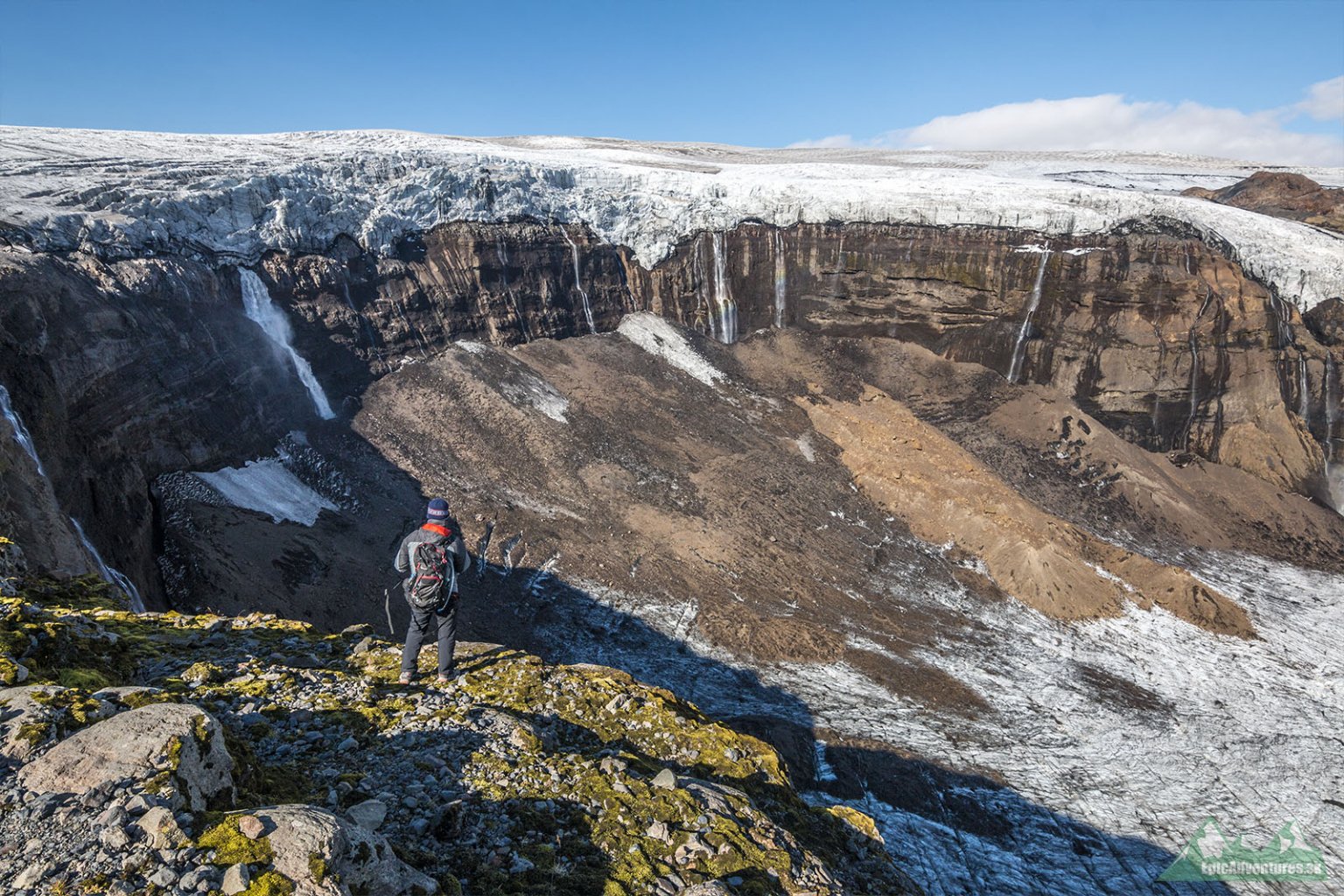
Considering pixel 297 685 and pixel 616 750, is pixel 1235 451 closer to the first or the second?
pixel 616 750

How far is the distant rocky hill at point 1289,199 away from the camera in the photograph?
29.5m

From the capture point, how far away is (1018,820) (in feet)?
37.9

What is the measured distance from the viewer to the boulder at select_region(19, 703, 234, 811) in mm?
3482

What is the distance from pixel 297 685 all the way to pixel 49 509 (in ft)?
24.5

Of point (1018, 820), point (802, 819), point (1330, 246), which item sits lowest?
point (1018, 820)

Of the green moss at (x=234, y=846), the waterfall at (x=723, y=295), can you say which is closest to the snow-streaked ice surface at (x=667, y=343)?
the waterfall at (x=723, y=295)

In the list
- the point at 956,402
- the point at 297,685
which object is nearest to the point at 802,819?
the point at 297,685

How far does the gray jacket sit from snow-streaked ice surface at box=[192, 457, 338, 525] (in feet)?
39.8

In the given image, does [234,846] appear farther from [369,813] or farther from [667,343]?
[667,343]

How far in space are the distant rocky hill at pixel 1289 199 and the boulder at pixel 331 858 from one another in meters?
37.9

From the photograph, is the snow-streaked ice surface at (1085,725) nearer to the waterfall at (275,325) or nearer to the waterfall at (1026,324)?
the waterfall at (275,325)

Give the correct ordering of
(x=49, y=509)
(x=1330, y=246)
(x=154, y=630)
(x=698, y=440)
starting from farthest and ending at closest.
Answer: (x=1330, y=246) < (x=698, y=440) < (x=49, y=509) < (x=154, y=630)
